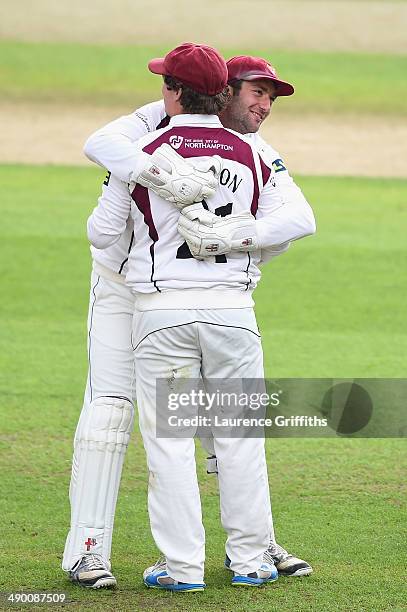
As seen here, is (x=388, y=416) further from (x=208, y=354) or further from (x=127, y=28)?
(x=127, y=28)

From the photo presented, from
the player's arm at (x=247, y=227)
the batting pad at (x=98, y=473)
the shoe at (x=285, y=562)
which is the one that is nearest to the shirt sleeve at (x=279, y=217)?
the player's arm at (x=247, y=227)

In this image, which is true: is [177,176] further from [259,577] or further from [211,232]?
[259,577]

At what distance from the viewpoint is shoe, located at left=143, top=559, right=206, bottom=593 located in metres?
3.97

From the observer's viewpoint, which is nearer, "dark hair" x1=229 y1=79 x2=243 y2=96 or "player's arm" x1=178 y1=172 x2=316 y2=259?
"player's arm" x1=178 y1=172 x2=316 y2=259

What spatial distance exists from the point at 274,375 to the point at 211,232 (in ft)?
10.6

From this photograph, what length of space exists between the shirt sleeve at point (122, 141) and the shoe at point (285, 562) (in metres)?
1.35

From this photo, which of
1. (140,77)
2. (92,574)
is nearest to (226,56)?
(140,77)

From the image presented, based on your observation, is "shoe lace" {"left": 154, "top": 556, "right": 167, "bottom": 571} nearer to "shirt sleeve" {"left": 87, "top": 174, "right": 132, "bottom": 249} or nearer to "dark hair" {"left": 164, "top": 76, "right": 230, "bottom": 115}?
"shirt sleeve" {"left": 87, "top": 174, "right": 132, "bottom": 249}

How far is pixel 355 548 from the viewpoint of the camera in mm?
4473

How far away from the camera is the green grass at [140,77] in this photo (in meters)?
17.4

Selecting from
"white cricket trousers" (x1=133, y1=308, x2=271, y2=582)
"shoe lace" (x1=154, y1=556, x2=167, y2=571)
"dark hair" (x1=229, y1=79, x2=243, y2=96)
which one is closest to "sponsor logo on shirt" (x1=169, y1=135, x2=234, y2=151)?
"dark hair" (x1=229, y1=79, x2=243, y2=96)

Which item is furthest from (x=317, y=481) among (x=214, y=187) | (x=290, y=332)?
(x=290, y=332)

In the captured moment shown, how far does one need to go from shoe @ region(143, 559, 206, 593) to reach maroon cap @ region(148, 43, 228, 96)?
1549mm

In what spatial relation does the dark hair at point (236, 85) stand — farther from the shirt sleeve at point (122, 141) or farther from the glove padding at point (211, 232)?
the glove padding at point (211, 232)
